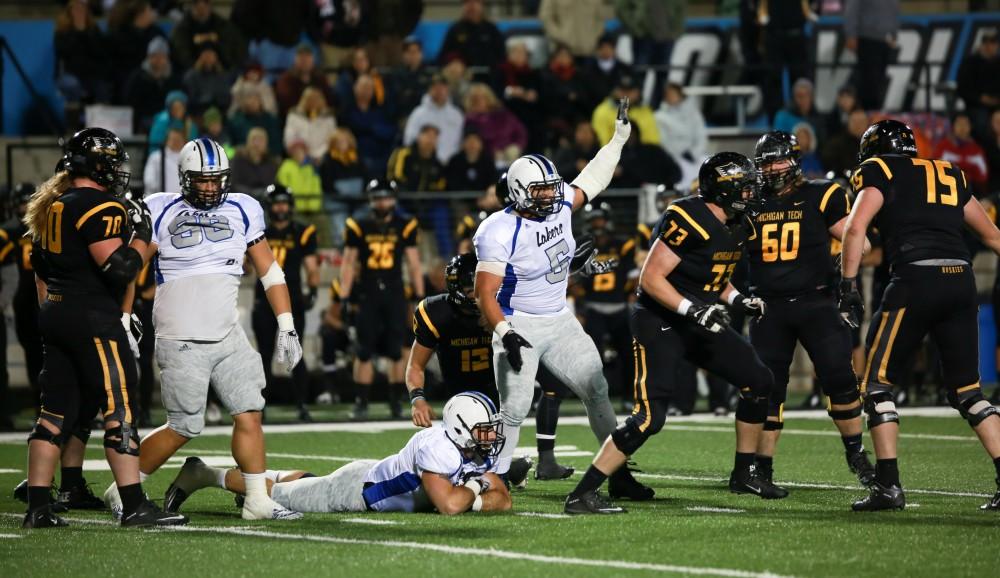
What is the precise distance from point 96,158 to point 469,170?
9.21m

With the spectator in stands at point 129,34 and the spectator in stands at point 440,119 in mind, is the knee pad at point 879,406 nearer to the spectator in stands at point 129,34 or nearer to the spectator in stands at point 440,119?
the spectator in stands at point 440,119

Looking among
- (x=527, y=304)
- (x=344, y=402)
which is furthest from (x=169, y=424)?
(x=344, y=402)

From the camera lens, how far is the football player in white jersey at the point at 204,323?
24.3 ft

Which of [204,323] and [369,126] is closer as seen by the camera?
[204,323]

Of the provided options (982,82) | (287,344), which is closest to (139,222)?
(287,344)

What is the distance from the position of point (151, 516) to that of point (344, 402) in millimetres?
8723

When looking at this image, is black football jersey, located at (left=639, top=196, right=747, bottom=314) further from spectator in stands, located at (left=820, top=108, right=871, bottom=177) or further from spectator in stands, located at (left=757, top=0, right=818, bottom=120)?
spectator in stands, located at (left=757, top=0, right=818, bottom=120)

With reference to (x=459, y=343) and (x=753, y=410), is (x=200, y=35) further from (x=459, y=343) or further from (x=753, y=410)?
(x=753, y=410)

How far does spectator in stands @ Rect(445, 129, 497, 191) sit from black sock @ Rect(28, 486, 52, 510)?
9.38 meters

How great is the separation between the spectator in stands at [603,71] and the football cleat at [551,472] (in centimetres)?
842

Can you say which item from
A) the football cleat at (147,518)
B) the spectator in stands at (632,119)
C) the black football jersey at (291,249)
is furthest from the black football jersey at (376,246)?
the football cleat at (147,518)

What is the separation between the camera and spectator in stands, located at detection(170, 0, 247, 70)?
55.0ft

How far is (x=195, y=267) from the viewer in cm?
746

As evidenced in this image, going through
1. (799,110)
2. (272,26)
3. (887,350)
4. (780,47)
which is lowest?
(887,350)
